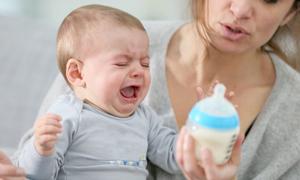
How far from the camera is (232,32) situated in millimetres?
1281

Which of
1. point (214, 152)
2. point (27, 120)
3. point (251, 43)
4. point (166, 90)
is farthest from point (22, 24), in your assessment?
point (214, 152)

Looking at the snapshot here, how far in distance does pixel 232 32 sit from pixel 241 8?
0.06 metres

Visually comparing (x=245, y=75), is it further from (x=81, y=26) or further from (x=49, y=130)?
(x=49, y=130)

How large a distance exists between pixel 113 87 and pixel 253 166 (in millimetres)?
457

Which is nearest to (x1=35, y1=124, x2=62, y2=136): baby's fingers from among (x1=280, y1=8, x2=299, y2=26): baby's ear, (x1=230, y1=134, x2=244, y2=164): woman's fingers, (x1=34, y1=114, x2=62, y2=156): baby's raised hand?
(x1=34, y1=114, x2=62, y2=156): baby's raised hand

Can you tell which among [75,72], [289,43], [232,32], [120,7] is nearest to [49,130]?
[75,72]

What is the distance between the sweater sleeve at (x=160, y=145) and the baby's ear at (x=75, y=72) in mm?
175

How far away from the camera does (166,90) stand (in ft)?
4.57

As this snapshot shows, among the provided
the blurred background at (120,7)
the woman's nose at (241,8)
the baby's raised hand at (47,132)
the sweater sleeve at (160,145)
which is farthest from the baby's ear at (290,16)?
the blurred background at (120,7)

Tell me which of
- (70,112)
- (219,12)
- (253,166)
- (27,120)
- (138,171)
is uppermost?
(219,12)

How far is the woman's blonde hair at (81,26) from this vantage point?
3.90 feet

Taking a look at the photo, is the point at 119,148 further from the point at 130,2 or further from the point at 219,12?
the point at 130,2

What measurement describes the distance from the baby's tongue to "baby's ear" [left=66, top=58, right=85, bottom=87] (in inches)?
3.3

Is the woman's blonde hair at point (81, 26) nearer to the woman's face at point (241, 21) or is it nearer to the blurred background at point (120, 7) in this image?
the woman's face at point (241, 21)
